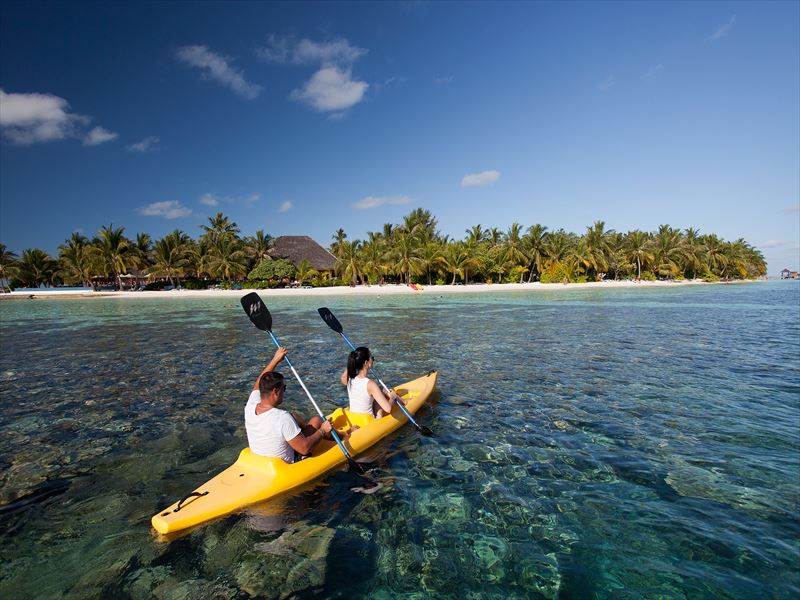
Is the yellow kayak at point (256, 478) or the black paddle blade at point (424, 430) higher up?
the yellow kayak at point (256, 478)

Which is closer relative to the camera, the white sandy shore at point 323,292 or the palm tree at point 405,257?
the white sandy shore at point 323,292

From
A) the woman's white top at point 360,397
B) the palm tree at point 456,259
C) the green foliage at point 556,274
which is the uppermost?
the palm tree at point 456,259

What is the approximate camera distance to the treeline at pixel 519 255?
5209 centimetres

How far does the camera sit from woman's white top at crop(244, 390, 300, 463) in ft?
15.6

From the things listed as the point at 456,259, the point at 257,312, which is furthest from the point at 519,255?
the point at 257,312

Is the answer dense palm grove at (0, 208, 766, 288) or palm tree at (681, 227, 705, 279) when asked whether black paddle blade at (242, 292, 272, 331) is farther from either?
palm tree at (681, 227, 705, 279)

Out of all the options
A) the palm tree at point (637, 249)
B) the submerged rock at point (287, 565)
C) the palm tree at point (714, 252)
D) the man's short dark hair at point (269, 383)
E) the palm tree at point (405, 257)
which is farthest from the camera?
the palm tree at point (714, 252)

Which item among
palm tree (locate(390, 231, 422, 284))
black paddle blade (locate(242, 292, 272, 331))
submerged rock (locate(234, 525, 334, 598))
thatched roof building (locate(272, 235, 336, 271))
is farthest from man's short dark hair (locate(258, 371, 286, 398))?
thatched roof building (locate(272, 235, 336, 271))

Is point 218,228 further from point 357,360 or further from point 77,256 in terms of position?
point 357,360

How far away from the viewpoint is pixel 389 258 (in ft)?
169

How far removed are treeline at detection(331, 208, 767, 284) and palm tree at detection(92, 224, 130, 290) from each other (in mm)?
28403

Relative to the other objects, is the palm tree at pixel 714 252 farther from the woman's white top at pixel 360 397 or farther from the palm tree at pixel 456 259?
the woman's white top at pixel 360 397

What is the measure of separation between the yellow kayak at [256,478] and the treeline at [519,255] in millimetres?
45330

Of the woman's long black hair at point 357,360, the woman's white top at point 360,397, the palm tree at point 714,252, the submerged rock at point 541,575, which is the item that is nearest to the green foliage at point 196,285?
the woman's white top at point 360,397
